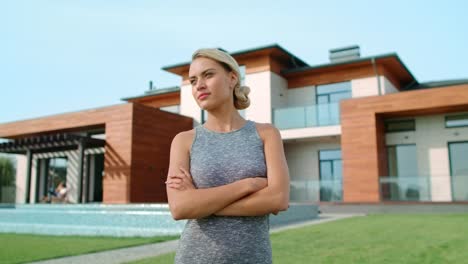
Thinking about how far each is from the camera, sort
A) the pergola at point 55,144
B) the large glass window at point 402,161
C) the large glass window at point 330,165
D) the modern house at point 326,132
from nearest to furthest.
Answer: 1. the modern house at point 326,132
2. the large glass window at point 402,161
3. the pergola at point 55,144
4. the large glass window at point 330,165

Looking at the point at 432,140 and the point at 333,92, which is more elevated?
the point at 333,92

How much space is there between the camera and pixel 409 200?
1697 centimetres

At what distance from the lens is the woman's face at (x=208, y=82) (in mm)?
1872

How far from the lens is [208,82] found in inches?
73.7

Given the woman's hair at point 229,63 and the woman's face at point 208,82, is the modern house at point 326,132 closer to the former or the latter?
the woman's hair at point 229,63

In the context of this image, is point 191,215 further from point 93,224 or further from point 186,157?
point 93,224

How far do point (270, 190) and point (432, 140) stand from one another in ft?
63.6

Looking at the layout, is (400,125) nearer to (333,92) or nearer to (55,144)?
(333,92)

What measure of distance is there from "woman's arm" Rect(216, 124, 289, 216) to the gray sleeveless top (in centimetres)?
3

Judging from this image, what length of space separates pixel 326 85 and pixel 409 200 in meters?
7.72

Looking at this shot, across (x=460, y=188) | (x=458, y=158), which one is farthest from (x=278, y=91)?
(x=460, y=188)

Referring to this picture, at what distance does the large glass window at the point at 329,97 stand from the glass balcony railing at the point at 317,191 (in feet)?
9.49

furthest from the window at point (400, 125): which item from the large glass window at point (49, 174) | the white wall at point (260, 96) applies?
the large glass window at point (49, 174)

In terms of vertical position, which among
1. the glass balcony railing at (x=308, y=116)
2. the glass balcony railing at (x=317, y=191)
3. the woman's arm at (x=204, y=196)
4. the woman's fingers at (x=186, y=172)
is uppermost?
the glass balcony railing at (x=308, y=116)
